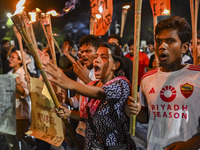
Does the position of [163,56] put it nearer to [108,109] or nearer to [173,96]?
[173,96]

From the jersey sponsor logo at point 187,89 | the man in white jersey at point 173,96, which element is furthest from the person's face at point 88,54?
the jersey sponsor logo at point 187,89

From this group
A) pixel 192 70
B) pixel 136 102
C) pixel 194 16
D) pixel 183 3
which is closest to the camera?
pixel 136 102

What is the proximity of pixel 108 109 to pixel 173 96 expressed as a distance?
57cm

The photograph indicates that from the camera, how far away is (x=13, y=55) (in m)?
4.30

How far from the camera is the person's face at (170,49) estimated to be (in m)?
1.82

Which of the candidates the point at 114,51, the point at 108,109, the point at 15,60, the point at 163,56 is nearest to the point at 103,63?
the point at 114,51

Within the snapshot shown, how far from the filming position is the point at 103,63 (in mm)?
2137

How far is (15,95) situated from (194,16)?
3.12 m

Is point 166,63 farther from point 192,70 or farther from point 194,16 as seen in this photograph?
point 194,16

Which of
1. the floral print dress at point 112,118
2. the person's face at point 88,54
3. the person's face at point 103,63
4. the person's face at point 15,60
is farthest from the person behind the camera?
the person's face at point 15,60

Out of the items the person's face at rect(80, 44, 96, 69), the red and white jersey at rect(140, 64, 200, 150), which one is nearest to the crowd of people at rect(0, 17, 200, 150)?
the red and white jersey at rect(140, 64, 200, 150)

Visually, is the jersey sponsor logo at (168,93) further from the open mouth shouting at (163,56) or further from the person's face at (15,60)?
Answer: the person's face at (15,60)

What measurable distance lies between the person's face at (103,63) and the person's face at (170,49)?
0.50 meters

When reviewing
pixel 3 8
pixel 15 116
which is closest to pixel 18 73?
pixel 15 116
